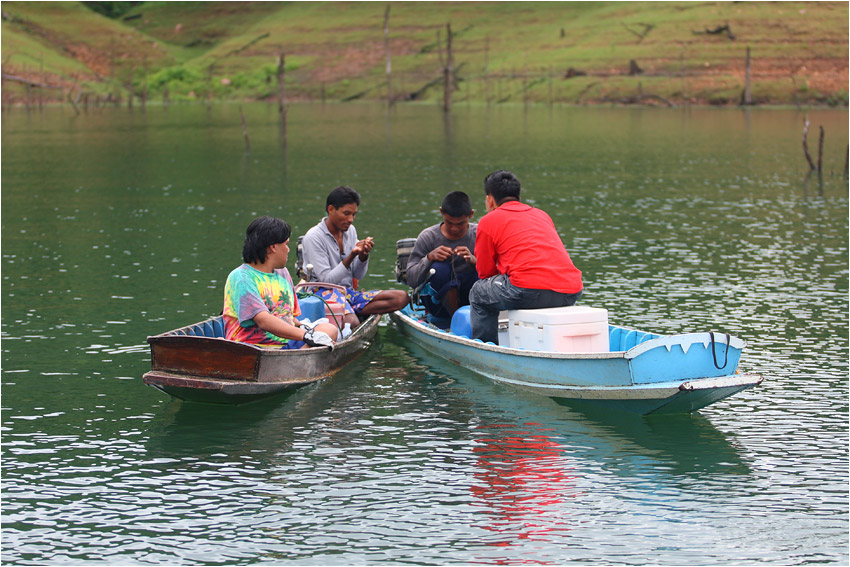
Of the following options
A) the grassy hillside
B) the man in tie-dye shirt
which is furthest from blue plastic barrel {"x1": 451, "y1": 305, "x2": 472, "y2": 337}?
the grassy hillside

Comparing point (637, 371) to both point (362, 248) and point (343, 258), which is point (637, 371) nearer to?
point (362, 248)

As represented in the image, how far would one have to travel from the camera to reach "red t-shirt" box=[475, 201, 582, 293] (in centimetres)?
1241

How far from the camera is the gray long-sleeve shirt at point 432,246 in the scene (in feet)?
47.2

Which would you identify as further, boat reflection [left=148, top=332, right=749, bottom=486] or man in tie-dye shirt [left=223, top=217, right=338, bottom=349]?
man in tie-dye shirt [left=223, top=217, right=338, bottom=349]

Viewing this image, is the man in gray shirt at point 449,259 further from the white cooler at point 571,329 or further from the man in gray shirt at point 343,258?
the white cooler at point 571,329

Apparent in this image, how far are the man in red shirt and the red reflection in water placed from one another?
164 centimetres

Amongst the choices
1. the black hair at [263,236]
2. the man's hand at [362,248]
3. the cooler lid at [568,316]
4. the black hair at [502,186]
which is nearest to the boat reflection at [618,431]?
the cooler lid at [568,316]

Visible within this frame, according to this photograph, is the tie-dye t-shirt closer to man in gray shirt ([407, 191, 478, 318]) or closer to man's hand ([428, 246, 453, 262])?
man's hand ([428, 246, 453, 262])

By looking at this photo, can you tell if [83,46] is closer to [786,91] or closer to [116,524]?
[786,91]

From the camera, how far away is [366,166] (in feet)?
137

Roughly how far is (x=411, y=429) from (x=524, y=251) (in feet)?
8.40

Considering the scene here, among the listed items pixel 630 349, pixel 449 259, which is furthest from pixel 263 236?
pixel 630 349

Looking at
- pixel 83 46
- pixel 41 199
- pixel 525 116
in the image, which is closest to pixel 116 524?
pixel 41 199

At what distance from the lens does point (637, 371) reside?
11062mm
